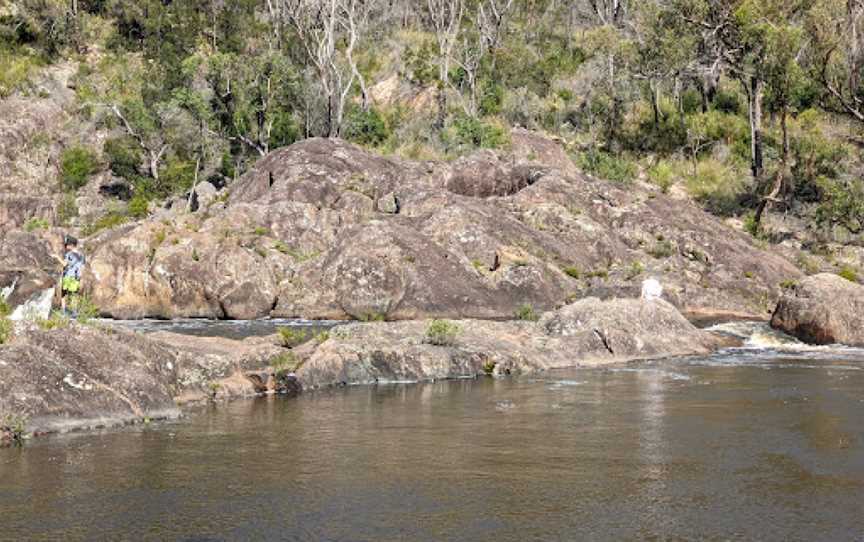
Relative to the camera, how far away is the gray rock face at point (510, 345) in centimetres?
2483

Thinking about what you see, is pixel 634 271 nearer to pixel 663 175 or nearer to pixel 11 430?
pixel 663 175

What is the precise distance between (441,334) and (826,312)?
1600 centimetres

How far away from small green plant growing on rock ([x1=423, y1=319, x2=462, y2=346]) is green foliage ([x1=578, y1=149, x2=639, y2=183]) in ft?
133

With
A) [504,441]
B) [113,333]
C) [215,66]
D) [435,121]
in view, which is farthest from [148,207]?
[504,441]

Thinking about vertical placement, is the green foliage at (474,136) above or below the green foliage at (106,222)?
above

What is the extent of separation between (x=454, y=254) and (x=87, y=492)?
104ft

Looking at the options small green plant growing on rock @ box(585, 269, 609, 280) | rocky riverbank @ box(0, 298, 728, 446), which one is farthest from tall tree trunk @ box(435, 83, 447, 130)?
rocky riverbank @ box(0, 298, 728, 446)

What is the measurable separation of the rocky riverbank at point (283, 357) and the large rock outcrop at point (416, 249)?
10.8 meters

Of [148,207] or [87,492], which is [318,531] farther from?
[148,207]

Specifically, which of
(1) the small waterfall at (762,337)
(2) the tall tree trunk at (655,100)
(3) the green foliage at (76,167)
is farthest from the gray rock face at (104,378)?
(3) the green foliage at (76,167)

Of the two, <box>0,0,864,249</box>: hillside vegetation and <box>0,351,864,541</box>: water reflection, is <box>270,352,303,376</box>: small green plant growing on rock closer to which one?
<box>0,351,864,541</box>: water reflection

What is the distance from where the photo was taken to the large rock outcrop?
1670 inches

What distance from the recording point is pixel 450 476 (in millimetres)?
14758

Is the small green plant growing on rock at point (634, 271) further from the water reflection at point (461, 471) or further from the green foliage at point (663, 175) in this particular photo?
the water reflection at point (461, 471)
